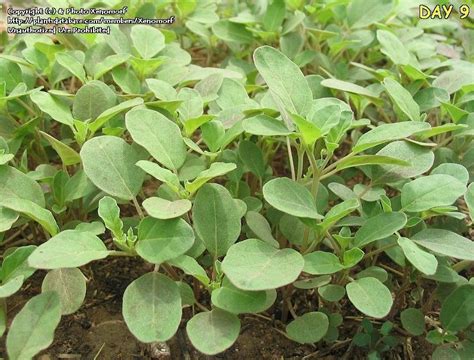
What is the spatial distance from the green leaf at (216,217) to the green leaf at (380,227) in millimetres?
227

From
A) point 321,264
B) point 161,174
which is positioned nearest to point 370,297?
point 321,264

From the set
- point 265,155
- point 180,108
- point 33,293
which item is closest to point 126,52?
point 180,108

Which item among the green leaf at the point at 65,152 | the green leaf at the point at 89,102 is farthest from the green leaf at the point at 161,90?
the green leaf at the point at 65,152

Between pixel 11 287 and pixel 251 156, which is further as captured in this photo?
pixel 251 156

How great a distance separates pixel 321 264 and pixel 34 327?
1.60 feet

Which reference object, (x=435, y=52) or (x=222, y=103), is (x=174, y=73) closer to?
(x=222, y=103)

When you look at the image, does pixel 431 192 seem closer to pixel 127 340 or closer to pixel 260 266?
pixel 260 266

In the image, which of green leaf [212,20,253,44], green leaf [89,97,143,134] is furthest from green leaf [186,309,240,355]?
green leaf [212,20,253,44]

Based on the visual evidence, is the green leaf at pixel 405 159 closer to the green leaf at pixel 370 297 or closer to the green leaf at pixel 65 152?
the green leaf at pixel 370 297

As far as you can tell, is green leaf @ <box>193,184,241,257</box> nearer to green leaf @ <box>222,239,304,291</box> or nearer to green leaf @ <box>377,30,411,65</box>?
green leaf @ <box>222,239,304,291</box>

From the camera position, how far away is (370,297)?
901 millimetres

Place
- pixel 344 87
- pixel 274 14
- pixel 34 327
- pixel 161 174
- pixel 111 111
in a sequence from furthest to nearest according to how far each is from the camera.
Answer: pixel 274 14 < pixel 344 87 < pixel 111 111 < pixel 161 174 < pixel 34 327

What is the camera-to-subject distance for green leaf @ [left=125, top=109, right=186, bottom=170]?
Answer: 1.01 m

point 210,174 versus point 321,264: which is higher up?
point 210,174
